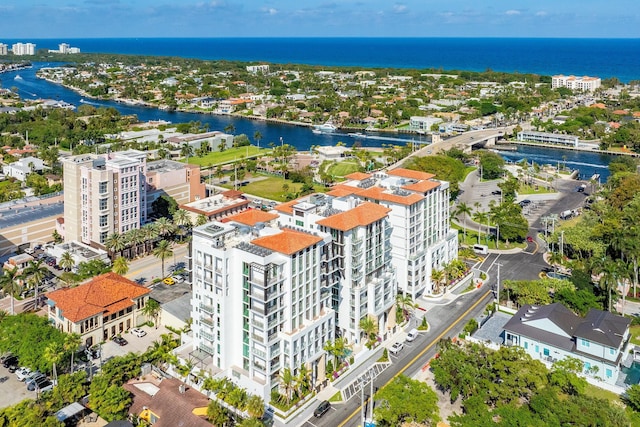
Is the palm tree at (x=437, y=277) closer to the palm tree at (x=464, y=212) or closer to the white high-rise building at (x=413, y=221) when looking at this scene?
the white high-rise building at (x=413, y=221)

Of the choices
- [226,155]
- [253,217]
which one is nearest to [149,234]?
[253,217]

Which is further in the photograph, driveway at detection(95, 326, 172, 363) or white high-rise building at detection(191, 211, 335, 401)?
driveway at detection(95, 326, 172, 363)

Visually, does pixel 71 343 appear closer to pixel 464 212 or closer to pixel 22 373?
pixel 22 373

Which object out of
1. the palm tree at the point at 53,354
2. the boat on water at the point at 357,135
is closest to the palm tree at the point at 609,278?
the palm tree at the point at 53,354

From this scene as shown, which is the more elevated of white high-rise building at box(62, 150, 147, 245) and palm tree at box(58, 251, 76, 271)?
white high-rise building at box(62, 150, 147, 245)

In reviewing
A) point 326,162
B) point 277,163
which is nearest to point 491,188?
point 326,162

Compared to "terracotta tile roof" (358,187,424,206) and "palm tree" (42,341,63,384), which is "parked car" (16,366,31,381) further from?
"terracotta tile roof" (358,187,424,206)

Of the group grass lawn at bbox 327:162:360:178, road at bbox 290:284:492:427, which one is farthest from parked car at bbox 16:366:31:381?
grass lawn at bbox 327:162:360:178

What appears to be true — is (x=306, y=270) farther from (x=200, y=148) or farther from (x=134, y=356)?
(x=200, y=148)
